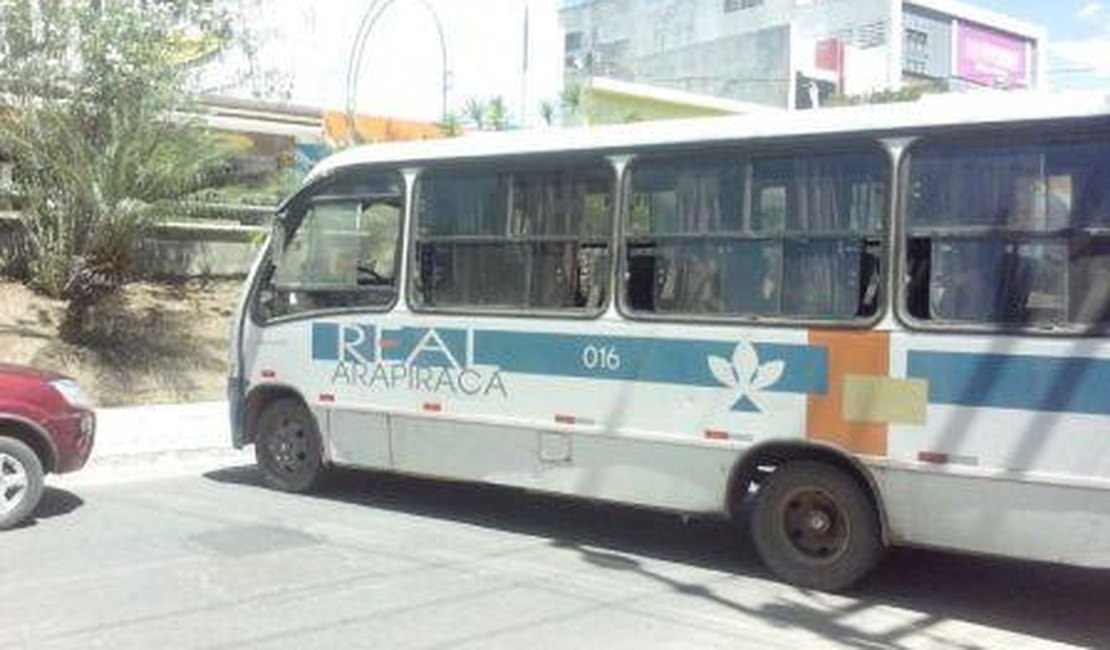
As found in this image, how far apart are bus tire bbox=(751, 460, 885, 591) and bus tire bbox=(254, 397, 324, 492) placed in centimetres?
389

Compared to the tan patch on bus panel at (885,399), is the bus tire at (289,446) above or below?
below

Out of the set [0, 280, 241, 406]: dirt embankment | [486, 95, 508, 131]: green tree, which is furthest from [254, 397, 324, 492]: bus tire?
[486, 95, 508, 131]: green tree

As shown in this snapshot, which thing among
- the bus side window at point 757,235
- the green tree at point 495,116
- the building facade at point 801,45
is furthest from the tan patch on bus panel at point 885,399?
the building facade at point 801,45

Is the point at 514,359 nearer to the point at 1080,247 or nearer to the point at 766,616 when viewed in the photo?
the point at 766,616

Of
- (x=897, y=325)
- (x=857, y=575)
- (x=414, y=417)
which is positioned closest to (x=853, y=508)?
(x=857, y=575)

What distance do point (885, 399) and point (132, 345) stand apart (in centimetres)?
1126

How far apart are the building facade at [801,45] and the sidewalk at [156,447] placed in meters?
53.2

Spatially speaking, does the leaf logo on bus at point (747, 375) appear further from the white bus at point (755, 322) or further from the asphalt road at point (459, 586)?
the asphalt road at point (459, 586)

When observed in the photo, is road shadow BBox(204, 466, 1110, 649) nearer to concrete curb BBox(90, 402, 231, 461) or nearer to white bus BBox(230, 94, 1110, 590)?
white bus BBox(230, 94, 1110, 590)

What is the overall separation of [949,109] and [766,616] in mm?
2872

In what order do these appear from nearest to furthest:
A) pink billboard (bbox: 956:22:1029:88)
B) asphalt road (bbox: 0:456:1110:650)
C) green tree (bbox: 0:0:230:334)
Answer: asphalt road (bbox: 0:456:1110:650) < green tree (bbox: 0:0:230:334) < pink billboard (bbox: 956:22:1029:88)

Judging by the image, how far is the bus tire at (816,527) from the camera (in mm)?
8102

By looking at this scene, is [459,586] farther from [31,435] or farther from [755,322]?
[31,435]

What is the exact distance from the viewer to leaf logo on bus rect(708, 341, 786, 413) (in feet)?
27.5
